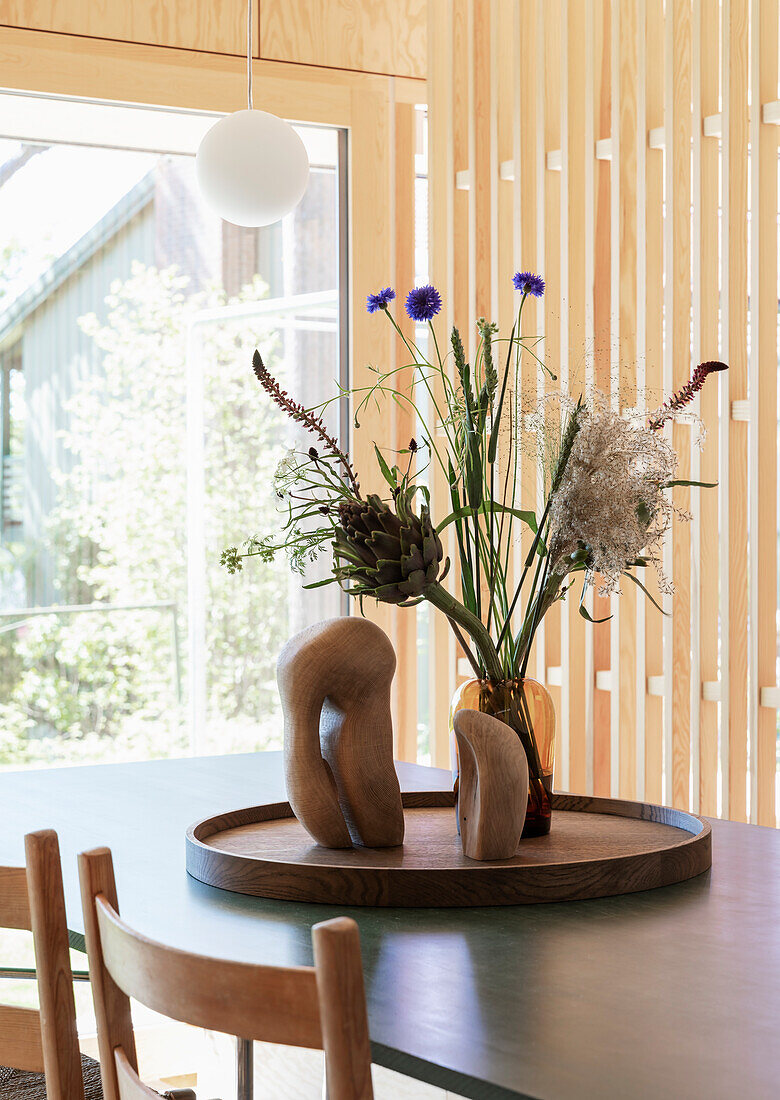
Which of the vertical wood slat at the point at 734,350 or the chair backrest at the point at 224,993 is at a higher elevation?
the vertical wood slat at the point at 734,350

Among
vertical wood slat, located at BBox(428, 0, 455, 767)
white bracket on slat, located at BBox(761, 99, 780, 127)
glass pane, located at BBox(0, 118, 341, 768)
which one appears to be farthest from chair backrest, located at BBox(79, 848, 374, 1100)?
vertical wood slat, located at BBox(428, 0, 455, 767)

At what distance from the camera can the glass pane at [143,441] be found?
3.72 m

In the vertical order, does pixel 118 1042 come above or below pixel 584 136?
below

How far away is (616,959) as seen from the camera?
128cm

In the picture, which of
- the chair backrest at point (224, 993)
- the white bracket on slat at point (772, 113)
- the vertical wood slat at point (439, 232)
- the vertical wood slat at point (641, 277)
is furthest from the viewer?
the vertical wood slat at point (439, 232)

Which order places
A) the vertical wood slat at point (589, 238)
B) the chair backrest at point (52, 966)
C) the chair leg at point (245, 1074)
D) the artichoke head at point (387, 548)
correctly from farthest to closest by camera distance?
the vertical wood slat at point (589, 238), the chair leg at point (245, 1074), the artichoke head at point (387, 548), the chair backrest at point (52, 966)

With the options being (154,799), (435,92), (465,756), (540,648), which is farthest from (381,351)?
(465,756)

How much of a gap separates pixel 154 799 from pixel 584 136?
6.54ft

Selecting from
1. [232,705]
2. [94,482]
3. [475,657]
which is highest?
[94,482]

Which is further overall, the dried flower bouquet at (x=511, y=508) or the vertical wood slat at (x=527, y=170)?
the vertical wood slat at (x=527, y=170)

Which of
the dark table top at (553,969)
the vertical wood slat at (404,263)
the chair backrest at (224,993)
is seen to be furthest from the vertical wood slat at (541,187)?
the chair backrest at (224,993)

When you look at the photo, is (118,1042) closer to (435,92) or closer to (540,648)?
(540,648)

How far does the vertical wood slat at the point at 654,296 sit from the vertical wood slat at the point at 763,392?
0.29 m

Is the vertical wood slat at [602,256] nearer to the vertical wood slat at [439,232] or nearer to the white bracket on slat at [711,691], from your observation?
the white bracket on slat at [711,691]
